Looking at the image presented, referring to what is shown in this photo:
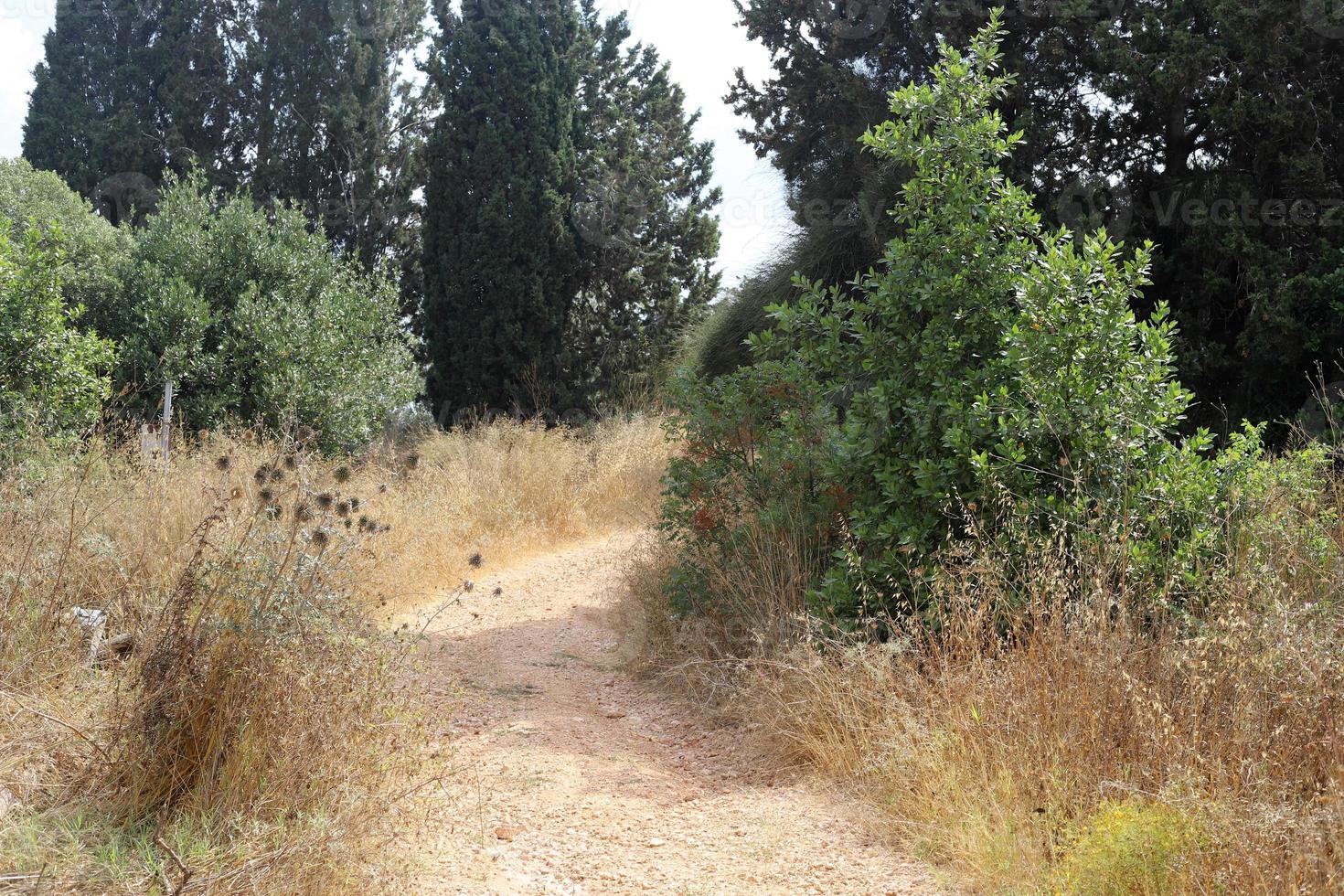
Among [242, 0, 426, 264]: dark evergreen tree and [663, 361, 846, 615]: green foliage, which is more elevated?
[242, 0, 426, 264]: dark evergreen tree

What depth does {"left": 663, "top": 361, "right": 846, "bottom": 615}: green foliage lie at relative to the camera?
6.00 metres

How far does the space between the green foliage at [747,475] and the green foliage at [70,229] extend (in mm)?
9579

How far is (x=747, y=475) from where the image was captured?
6.66 metres

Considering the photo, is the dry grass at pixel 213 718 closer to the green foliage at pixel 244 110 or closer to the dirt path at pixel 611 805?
the dirt path at pixel 611 805

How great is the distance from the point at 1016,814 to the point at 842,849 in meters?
0.67

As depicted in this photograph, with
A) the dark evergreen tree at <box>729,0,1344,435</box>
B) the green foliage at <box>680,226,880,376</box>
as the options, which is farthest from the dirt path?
the dark evergreen tree at <box>729,0,1344,435</box>

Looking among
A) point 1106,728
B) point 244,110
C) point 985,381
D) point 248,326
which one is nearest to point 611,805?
point 1106,728

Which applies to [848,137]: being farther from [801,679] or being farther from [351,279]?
[351,279]

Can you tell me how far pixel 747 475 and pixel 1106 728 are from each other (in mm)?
3364

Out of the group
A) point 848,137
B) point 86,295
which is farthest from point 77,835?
point 86,295

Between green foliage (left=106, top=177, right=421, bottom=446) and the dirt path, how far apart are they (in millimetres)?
7306

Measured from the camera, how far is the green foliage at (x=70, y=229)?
13703 millimetres

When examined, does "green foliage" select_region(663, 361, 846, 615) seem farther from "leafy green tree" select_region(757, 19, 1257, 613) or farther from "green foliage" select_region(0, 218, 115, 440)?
"green foliage" select_region(0, 218, 115, 440)

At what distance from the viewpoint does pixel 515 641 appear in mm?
7652
